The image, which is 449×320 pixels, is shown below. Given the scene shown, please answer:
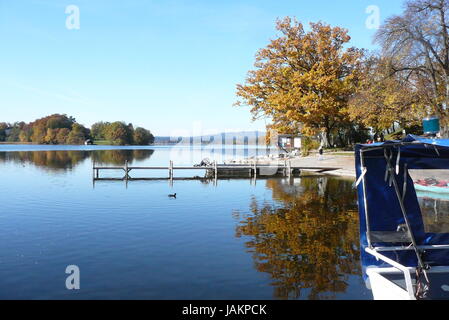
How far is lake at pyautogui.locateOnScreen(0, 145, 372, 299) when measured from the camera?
9758 mm

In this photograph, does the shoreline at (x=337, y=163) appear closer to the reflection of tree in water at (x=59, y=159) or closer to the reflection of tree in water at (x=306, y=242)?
the reflection of tree in water at (x=306, y=242)

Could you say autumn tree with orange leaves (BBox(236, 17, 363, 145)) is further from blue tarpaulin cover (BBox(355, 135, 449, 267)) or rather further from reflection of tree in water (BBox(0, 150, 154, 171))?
blue tarpaulin cover (BBox(355, 135, 449, 267))

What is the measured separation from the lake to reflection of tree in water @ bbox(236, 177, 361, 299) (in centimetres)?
4

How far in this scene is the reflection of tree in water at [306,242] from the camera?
10094 millimetres

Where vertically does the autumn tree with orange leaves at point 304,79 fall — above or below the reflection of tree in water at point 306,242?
above

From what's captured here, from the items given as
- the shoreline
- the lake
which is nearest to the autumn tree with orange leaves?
the shoreline

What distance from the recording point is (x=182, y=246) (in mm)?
13836

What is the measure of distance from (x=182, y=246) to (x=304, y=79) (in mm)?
38461

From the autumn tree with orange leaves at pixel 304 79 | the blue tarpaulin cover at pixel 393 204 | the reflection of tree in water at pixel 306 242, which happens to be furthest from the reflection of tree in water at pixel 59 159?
the blue tarpaulin cover at pixel 393 204

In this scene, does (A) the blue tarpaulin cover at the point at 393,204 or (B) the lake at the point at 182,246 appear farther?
(B) the lake at the point at 182,246

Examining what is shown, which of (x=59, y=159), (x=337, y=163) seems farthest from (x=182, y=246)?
(x=59, y=159)

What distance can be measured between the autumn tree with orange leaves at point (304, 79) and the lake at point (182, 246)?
2376 centimetres

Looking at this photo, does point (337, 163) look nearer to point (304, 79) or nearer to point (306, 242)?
point (304, 79)
